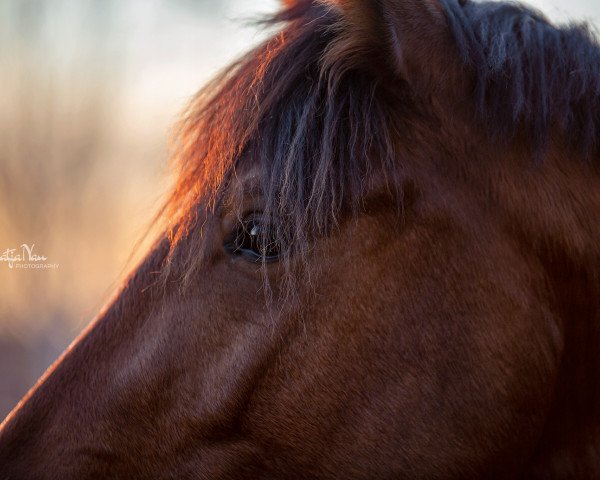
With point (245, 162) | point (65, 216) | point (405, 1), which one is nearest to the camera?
point (405, 1)

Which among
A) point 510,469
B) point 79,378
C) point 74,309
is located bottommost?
point 74,309

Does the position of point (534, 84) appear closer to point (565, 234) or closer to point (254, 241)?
point (565, 234)

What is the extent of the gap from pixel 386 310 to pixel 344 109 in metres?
0.47

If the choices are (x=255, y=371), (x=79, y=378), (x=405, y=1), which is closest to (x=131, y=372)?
(x=79, y=378)

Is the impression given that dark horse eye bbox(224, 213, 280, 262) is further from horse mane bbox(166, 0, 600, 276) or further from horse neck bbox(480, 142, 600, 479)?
horse neck bbox(480, 142, 600, 479)

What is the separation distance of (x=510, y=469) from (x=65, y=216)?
7213 millimetres

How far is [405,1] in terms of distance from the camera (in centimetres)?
137

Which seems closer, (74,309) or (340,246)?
(340,246)

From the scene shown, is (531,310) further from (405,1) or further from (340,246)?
(405,1)

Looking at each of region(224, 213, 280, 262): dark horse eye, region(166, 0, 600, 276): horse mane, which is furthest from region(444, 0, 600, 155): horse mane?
region(224, 213, 280, 262): dark horse eye

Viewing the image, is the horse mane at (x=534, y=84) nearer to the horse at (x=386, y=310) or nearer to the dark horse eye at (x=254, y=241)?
the horse at (x=386, y=310)

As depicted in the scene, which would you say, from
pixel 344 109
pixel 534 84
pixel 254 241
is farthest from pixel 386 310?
pixel 534 84

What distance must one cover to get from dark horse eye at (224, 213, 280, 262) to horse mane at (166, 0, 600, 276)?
28 millimetres

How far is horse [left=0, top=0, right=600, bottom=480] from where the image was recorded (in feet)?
4.57
